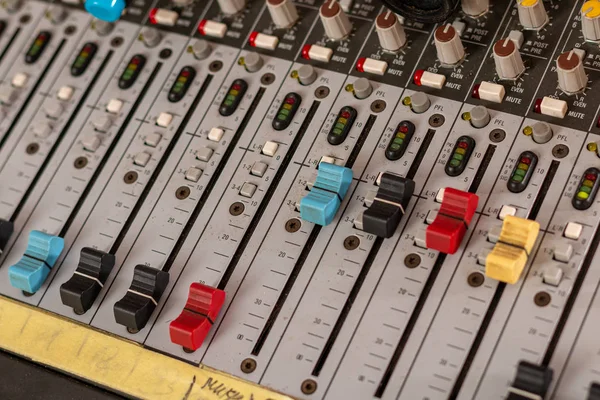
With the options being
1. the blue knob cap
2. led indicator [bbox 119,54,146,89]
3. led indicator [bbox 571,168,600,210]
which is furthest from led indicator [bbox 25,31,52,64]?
led indicator [bbox 571,168,600,210]

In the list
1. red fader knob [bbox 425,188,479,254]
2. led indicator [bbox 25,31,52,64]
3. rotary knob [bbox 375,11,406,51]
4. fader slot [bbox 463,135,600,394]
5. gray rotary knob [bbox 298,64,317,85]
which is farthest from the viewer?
led indicator [bbox 25,31,52,64]

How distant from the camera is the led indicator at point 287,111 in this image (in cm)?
311

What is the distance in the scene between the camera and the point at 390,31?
3.07 metres

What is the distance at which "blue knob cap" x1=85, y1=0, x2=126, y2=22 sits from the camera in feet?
11.2

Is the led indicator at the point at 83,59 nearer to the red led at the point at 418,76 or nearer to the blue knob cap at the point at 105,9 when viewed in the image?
the blue knob cap at the point at 105,9

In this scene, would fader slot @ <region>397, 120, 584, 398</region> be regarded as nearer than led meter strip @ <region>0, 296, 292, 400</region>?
Yes

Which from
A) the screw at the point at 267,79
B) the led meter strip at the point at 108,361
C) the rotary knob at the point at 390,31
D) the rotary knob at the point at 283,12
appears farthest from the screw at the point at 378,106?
the led meter strip at the point at 108,361

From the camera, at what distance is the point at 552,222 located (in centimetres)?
267

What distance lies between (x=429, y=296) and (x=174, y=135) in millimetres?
1178

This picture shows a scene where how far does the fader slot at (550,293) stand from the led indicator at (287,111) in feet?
3.30

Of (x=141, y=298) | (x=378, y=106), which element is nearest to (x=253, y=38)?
(x=378, y=106)

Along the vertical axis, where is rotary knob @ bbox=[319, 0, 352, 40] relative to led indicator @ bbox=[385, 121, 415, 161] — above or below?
above

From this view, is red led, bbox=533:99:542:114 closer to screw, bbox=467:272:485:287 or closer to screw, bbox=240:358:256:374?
screw, bbox=467:272:485:287

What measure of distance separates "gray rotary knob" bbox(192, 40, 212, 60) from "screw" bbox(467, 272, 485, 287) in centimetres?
141
